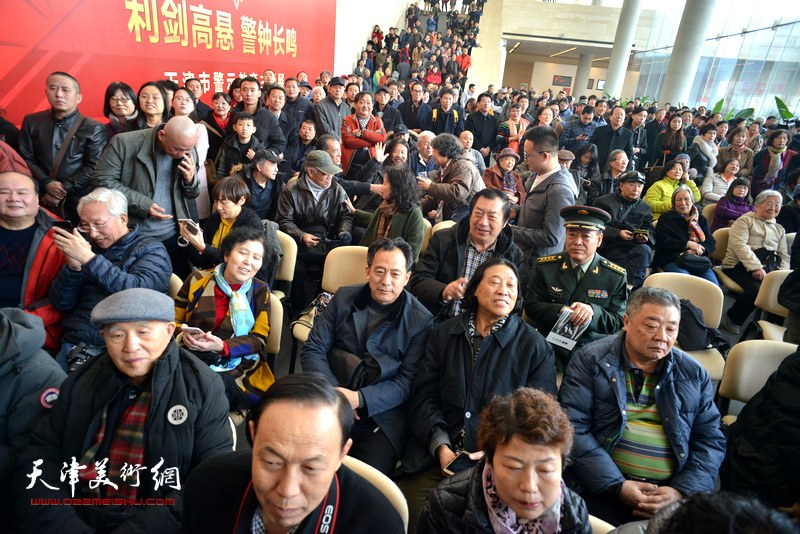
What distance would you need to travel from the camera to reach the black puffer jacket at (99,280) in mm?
2115

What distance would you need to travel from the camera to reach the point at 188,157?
3.08 m

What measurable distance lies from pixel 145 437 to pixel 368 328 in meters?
1.03

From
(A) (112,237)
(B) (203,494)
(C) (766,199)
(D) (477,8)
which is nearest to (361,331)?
(B) (203,494)

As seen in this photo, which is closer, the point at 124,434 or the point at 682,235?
the point at 124,434

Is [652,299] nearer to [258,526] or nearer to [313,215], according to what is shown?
[258,526]

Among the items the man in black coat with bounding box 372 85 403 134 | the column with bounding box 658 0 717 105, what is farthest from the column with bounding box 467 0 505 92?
the man in black coat with bounding box 372 85 403 134

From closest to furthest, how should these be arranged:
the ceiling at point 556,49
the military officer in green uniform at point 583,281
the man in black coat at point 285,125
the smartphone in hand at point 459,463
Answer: the smartphone in hand at point 459,463, the military officer in green uniform at point 583,281, the man in black coat at point 285,125, the ceiling at point 556,49

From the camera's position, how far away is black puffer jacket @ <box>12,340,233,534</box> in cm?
138

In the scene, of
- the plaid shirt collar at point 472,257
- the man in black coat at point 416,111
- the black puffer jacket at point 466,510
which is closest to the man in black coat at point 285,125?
the man in black coat at point 416,111

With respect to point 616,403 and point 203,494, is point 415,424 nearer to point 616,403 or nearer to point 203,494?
point 616,403

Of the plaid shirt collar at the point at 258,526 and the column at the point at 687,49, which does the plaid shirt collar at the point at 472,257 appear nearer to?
the plaid shirt collar at the point at 258,526

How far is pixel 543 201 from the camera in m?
3.12

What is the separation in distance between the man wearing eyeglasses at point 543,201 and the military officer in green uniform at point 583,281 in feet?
1.53

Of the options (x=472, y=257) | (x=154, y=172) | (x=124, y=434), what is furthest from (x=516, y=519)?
(x=154, y=172)
